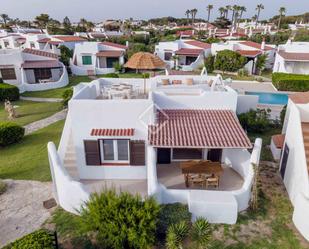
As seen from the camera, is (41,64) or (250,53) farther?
(250,53)

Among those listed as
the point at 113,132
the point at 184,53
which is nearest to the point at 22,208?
the point at 113,132

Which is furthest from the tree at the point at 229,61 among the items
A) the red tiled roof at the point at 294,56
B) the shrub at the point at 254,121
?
the shrub at the point at 254,121

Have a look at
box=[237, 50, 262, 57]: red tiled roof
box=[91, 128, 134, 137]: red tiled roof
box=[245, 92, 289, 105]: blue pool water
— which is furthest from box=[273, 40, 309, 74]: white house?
box=[91, 128, 134, 137]: red tiled roof

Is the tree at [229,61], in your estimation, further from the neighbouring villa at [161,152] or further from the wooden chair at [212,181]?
the wooden chair at [212,181]

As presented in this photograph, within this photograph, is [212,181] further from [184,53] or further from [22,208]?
[184,53]

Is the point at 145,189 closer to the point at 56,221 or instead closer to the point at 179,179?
the point at 179,179

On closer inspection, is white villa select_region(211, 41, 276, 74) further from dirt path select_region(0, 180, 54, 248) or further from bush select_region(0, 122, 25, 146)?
dirt path select_region(0, 180, 54, 248)

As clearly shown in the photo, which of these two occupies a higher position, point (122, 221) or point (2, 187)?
point (122, 221)
